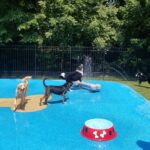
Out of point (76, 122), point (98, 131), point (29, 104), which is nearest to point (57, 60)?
point (29, 104)

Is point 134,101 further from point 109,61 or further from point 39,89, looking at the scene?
point 109,61

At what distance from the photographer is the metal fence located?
72.1 ft

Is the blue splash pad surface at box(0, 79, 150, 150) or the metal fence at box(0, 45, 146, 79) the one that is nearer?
the blue splash pad surface at box(0, 79, 150, 150)

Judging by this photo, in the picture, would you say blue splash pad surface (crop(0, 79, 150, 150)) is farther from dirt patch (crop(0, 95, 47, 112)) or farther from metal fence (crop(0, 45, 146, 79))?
metal fence (crop(0, 45, 146, 79))

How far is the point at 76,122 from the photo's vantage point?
37.8 feet

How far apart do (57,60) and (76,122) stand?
1134 centimetres

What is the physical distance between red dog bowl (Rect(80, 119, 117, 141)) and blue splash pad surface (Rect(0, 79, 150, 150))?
154 millimetres

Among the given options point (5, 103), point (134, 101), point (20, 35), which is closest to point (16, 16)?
point (20, 35)

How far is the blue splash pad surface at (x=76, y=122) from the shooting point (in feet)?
31.3

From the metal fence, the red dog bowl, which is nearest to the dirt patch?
the red dog bowl

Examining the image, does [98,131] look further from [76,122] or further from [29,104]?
[29,104]

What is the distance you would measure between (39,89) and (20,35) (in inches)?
280

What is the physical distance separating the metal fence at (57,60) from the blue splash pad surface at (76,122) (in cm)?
577

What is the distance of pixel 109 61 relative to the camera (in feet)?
73.3
